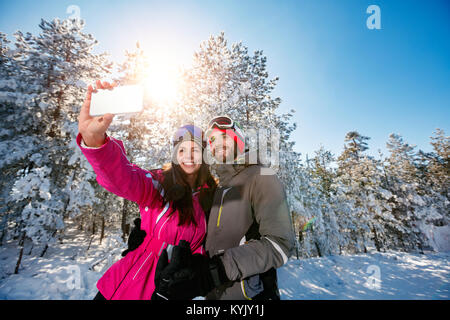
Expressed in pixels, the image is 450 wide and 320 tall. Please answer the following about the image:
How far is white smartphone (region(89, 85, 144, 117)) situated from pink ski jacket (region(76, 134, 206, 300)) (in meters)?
0.39

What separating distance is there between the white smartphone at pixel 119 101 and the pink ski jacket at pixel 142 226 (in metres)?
0.39

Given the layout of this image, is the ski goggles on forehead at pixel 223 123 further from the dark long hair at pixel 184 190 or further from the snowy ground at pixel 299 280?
the snowy ground at pixel 299 280

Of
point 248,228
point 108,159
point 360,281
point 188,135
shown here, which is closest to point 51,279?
point 108,159

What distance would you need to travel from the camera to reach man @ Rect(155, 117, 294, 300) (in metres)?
1.52

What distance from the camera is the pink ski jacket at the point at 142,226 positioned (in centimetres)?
188

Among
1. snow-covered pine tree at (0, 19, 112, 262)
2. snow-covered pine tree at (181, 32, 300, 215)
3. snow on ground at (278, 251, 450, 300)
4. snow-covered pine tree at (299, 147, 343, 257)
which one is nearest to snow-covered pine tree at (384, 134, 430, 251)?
snow-covered pine tree at (299, 147, 343, 257)

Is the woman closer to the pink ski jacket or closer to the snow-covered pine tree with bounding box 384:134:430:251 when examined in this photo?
the pink ski jacket

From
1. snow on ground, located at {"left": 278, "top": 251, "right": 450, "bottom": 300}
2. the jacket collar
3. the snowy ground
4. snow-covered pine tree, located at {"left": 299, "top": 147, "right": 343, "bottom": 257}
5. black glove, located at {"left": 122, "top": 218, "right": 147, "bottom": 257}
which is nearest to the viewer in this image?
black glove, located at {"left": 122, "top": 218, "right": 147, "bottom": 257}

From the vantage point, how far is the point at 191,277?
4.89 feet

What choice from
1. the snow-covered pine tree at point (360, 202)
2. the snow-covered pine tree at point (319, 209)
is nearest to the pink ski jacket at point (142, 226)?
the snow-covered pine tree at point (319, 209)

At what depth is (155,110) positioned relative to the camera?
12609 millimetres
